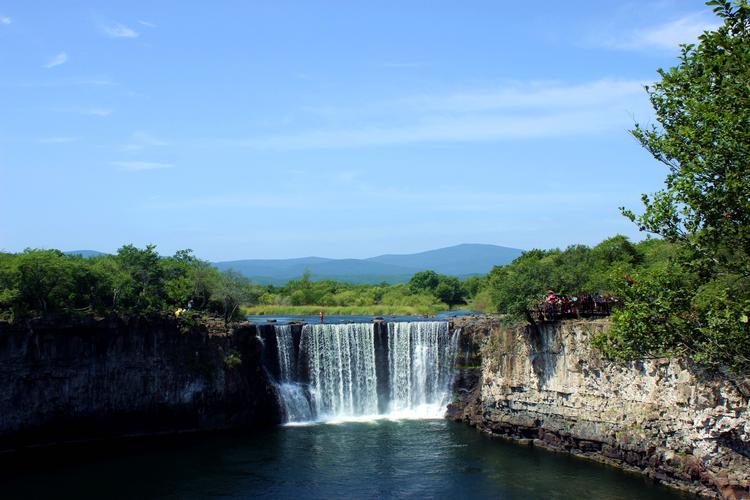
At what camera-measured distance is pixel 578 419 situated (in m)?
30.9

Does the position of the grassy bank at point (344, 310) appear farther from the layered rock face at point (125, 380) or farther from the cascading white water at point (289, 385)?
the layered rock face at point (125, 380)

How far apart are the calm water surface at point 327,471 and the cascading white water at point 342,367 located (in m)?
Answer: 4.76

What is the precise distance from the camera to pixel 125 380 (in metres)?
35.1

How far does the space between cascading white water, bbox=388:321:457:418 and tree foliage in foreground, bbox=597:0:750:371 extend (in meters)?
22.0

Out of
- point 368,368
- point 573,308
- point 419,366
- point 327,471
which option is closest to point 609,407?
point 573,308

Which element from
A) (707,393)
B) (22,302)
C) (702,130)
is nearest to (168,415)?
(22,302)

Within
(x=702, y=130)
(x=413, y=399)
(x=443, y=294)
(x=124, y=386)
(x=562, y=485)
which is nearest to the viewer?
(x=702, y=130)

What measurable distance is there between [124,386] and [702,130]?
2943cm

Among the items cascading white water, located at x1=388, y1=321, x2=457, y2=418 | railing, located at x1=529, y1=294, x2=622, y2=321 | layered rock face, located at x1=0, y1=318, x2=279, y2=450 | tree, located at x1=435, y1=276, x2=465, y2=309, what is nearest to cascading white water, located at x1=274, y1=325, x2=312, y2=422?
layered rock face, located at x1=0, y1=318, x2=279, y2=450

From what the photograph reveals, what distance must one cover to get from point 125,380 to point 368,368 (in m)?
13.4

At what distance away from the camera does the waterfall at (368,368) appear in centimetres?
3956

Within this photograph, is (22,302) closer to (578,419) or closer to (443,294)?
(578,419)

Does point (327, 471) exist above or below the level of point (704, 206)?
below

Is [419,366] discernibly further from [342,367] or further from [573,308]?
[573,308]
